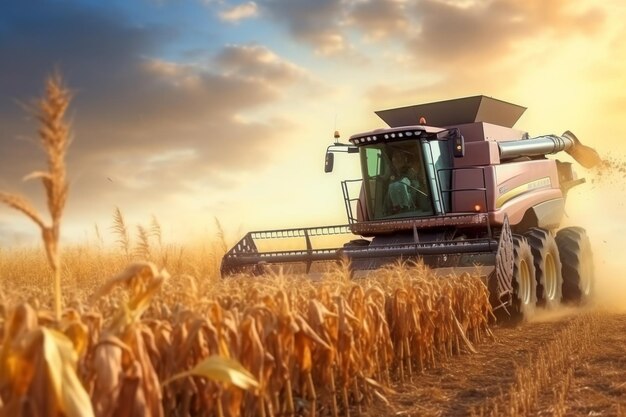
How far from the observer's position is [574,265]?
514 inches

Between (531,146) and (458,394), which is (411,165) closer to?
(531,146)

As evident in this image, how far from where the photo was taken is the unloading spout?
12906 mm

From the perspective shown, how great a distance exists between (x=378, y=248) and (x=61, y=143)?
8.64m

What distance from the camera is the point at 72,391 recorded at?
2.36 metres

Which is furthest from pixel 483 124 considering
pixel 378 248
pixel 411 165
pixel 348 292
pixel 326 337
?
pixel 326 337

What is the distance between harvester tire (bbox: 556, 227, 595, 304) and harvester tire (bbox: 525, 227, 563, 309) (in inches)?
12.3

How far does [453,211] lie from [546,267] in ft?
6.60

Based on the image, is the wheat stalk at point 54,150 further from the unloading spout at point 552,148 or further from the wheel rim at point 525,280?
the unloading spout at point 552,148

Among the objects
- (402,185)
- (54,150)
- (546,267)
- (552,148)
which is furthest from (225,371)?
(552,148)

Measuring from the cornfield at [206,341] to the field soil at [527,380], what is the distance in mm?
245

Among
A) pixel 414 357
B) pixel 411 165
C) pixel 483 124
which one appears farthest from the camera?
pixel 483 124

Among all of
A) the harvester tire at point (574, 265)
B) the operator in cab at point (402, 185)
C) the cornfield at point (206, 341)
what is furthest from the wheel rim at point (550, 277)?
the cornfield at point (206, 341)

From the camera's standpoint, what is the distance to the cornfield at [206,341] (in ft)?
7.90

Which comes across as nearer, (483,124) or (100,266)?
(483,124)
